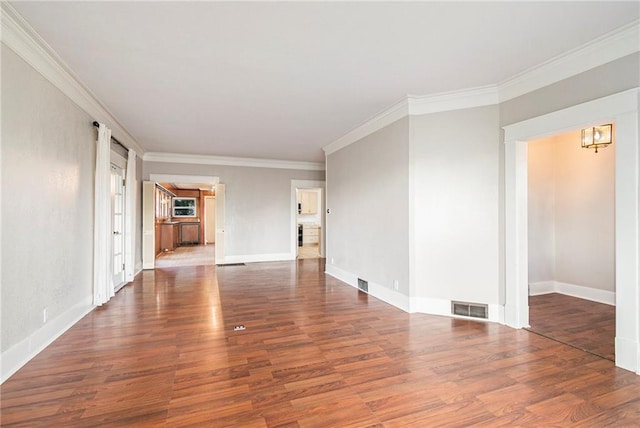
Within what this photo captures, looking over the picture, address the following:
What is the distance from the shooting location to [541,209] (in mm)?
4926

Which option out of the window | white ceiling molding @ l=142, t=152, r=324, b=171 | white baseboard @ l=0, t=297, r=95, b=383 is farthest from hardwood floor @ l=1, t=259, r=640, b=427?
the window

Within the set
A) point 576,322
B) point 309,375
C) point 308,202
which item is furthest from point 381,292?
point 308,202

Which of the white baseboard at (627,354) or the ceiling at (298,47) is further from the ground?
the ceiling at (298,47)

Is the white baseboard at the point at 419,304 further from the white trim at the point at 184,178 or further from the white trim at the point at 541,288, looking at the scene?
the white trim at the point at 184,178

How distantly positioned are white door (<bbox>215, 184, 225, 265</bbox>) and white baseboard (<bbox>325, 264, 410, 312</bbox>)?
318 centimetres

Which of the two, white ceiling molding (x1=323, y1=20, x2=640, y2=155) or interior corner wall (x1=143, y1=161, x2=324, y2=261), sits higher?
white ceiling molding (x1=323, y1=20, x2=640, y2=155)

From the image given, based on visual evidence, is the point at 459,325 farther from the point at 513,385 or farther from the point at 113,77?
the point at 113,77

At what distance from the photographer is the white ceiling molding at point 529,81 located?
2549 millimetres

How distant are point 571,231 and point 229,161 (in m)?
7.15

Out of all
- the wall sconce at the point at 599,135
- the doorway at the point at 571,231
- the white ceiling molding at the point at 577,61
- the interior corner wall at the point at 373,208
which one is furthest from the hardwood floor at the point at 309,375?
the wall sconce at the point at 599,135

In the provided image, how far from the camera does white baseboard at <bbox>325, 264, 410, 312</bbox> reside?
4.17 metres

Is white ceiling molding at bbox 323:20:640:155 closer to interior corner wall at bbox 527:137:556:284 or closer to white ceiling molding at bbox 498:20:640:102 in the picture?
white ceiling molding at bbox 498:20:640:102

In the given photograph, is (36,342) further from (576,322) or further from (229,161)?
(229,161)

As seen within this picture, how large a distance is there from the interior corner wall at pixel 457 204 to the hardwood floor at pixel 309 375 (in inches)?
19.0
